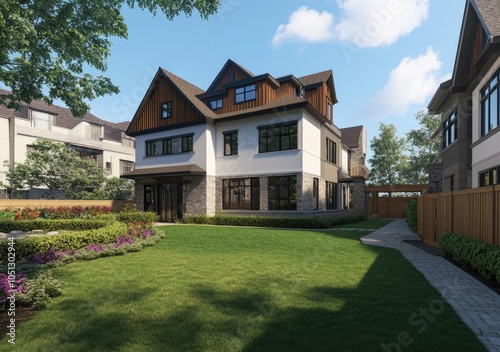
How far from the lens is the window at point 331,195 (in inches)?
950

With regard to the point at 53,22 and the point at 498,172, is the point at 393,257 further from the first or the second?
the point at 53,22

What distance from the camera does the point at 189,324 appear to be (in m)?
4.25

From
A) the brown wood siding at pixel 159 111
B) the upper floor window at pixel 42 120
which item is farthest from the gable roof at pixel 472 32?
the upper floor window at pixel 42 120

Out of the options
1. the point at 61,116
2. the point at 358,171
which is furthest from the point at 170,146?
the point at 61,116

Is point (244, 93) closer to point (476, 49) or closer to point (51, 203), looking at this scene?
point (476, 49)

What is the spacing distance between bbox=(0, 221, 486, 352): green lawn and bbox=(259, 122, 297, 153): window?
1267cm

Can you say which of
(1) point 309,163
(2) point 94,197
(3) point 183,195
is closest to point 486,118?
(1) point 309,163

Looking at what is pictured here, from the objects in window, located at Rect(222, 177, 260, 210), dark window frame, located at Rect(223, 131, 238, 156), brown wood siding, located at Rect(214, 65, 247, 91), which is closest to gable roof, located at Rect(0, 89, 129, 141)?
brown wood siding, located at Rect(214, 65, 247, 91)

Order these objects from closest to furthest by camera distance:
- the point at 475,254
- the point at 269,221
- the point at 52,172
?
1. the point at 475,254
2. the point at 269,221
3. the point at 52,172

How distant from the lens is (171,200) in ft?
80.4

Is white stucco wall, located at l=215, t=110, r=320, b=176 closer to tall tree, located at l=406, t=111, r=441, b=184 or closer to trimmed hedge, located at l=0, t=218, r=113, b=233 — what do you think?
trimmed hedge, located at l=0, t=218, r=113, b=233

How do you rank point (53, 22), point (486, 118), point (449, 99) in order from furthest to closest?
point (449, 99), point (486, 118), point (53, 22)

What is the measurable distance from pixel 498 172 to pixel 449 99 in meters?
8.34

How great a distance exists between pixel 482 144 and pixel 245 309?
13.1 meters
